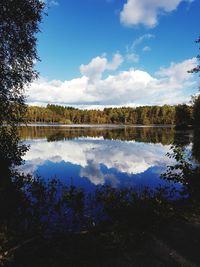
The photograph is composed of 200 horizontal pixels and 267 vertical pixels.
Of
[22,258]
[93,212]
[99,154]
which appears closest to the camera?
[22,258]

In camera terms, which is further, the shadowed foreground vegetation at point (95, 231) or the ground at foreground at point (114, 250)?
the shadowed foreground vegetation at point (95, 231)

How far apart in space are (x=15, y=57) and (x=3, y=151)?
20.7 ft

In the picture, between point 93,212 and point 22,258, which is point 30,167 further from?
point 22,258

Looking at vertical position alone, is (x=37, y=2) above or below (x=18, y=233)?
above

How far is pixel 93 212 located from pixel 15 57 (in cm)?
1177

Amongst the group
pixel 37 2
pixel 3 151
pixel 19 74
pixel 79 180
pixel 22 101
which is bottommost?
pixel 79 180

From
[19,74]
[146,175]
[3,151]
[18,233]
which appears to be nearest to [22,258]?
[18,233]

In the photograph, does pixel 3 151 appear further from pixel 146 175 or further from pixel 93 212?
pixel 146 175

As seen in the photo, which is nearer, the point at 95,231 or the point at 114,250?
the point at 114,250

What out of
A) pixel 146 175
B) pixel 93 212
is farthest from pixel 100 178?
pixel 93 212

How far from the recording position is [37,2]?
59.4 feet

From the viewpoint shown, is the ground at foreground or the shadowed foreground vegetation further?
the shadowed foreground vegetation

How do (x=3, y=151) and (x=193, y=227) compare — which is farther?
(x=3, y=151)

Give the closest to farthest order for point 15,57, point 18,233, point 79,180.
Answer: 1. point 18,233
2. point 15,57
3. point 79,180
